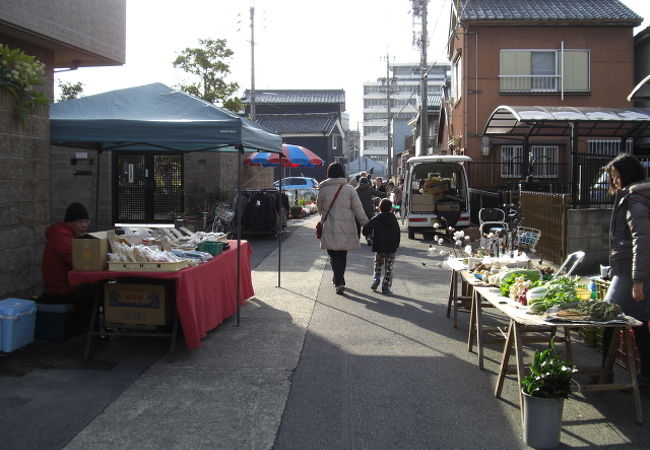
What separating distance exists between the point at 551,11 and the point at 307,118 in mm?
26040

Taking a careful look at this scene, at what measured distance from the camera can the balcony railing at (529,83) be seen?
22.3 m

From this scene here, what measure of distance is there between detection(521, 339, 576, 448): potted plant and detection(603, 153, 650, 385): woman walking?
1.02 metres

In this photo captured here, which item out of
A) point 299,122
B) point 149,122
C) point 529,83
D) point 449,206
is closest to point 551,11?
point 529,83

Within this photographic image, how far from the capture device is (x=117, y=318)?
6.41 metres

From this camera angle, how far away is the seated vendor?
6.65 metres

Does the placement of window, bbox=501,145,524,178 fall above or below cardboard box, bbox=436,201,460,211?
above

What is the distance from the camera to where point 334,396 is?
5180mm

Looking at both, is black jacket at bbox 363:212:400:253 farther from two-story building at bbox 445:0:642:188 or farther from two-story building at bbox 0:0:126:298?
two-story building at bbox 445:0:642:188

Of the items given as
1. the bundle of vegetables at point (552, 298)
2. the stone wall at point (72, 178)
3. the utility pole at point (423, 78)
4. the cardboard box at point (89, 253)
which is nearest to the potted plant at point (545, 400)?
the bundle of vegetables at point (552, 298)

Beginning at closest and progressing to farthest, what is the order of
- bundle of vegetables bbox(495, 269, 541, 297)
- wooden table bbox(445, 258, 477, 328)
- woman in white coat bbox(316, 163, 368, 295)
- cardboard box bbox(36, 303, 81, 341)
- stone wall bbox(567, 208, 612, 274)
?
bundle of vegetables bbox(495, 269, 541, 297) → cardboard box bbox(36, 303, 81, 341) → wooden table bbox(445, 258, 477, 328) → woman in white coat bbox(316, 163, 368, 295) → stone wall bbox(567, 208, 612, 274)

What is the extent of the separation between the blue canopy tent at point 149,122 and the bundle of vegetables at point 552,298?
364 centimetres

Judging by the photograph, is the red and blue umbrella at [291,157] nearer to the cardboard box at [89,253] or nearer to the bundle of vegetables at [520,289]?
the cardboard box at [89,253]

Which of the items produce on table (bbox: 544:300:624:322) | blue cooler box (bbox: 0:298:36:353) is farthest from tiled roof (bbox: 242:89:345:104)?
produce on table (bbox: 544:300:624:322)

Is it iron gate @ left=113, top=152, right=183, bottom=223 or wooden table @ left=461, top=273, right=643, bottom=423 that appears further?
iron gate @ left=113, top=152, right=183, bottom=223
